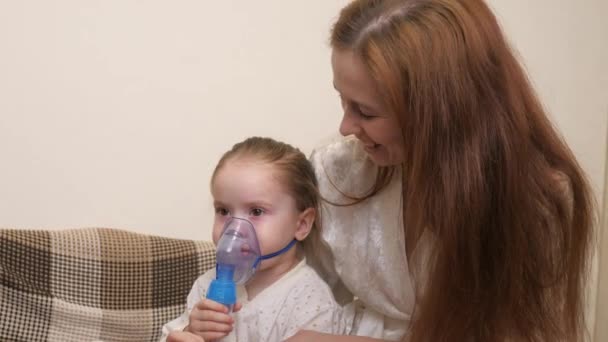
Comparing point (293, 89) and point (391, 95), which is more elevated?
point (391, 95)

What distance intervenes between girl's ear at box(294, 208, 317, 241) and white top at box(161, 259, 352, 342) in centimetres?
7

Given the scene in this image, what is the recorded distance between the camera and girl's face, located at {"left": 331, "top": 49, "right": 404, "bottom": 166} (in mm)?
1036

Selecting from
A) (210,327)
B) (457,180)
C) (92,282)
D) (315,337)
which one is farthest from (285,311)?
(92,282)

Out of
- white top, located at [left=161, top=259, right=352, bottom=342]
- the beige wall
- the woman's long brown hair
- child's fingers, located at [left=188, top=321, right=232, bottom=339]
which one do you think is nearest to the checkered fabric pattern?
the beige wall

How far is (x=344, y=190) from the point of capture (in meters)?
1.32

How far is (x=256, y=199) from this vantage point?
3.84ft

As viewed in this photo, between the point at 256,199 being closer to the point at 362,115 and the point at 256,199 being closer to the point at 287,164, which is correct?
the point at 287,164

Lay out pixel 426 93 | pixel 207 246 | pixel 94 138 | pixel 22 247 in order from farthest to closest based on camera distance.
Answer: pixel 94 138, pixel 207 246, pixel 22 247, pixel 426 93

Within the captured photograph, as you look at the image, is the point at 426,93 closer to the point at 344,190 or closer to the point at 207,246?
the point at 344,190

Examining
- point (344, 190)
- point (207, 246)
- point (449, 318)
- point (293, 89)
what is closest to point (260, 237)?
point (344, 190)

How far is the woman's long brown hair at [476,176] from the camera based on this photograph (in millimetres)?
1007

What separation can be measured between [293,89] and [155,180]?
0.45 metres

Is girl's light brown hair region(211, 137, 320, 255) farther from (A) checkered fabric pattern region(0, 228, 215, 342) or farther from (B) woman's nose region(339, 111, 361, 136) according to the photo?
(A) checkered fabric pattern region(0, 228, 215, 342)

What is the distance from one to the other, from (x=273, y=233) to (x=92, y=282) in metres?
0.57
